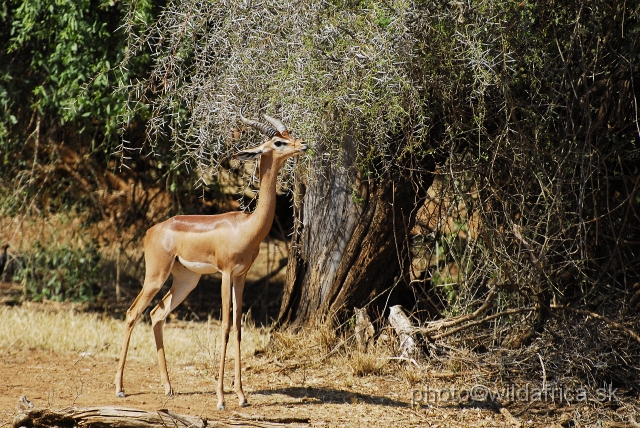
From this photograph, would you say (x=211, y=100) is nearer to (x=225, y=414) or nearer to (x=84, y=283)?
(x=225, y=414)

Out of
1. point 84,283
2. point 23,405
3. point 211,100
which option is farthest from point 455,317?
point 84,283

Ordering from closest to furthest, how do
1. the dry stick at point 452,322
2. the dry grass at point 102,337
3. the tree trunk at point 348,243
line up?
the dry stick at point 452,322
the tree trunk at point 348,243
the dry grass at point 102,337

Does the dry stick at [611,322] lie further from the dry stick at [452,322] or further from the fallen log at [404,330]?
the fallen log at [404,330]

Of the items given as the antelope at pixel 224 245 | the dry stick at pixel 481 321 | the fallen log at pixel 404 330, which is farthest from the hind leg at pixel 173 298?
the dry stick at pixel 481 321

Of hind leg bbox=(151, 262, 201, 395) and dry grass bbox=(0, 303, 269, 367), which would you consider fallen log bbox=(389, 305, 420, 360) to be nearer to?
dry grass bbox=(0, 303, 269, 367)

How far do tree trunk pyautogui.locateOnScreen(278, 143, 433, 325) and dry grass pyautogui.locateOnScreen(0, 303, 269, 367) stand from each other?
845 mm

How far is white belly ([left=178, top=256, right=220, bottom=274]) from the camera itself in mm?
6340

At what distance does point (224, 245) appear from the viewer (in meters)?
6.21

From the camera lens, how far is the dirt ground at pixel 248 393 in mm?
6039

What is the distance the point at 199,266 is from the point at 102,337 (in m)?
2.46

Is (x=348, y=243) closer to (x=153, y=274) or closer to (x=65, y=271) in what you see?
(x=153, y=274)

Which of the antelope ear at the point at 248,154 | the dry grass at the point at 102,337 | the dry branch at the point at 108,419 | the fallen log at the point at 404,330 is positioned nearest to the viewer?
the dry branch at the point at 108,419

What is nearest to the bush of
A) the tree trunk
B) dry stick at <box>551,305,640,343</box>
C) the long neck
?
the tree trunk

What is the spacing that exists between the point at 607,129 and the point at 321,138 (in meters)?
2.41
